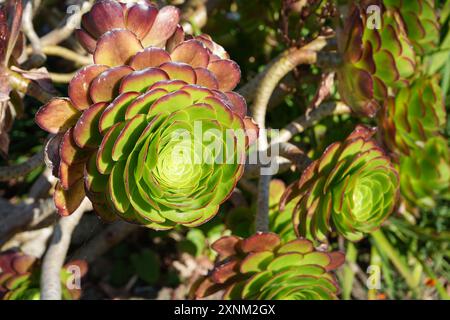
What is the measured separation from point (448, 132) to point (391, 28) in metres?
0.68

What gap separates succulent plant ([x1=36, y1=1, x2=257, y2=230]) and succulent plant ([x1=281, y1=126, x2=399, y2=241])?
0.61ft

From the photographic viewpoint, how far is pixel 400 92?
993mm

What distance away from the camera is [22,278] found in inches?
33.0

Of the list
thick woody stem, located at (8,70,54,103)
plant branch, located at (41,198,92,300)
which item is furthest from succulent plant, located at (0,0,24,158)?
plant branch, located at (41,198,92,300)

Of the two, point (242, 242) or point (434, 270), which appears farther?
point (434, 270)

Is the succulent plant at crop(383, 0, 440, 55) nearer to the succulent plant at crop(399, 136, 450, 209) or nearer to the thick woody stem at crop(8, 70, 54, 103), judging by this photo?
the succulent plant at crop(399, 136, 450, 209)

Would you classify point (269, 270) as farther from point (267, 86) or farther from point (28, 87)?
point (28, 87)

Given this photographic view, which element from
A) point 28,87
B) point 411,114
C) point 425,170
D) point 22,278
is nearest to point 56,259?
point 22,278

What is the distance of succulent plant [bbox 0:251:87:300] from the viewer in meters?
0.82

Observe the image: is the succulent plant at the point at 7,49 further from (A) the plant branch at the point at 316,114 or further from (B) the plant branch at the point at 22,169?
(A) the plant branch at the point at 316,114

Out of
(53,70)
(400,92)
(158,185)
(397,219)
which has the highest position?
(53,70)

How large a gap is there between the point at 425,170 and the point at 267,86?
1.54ft
